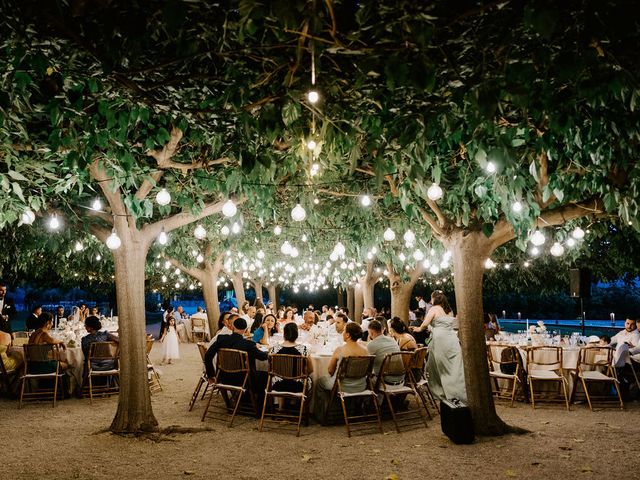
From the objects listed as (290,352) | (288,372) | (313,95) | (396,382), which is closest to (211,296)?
(290,352)

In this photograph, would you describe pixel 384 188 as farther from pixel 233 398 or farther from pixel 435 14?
pixel 435 14

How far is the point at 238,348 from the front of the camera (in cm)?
703

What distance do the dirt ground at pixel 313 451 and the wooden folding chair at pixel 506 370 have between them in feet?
2.49

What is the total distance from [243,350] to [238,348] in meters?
0.08

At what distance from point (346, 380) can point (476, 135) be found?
4064 mm

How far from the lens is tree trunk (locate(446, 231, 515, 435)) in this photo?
6.12 meters

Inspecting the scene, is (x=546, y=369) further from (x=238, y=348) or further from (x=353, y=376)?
(x=238, y=348)

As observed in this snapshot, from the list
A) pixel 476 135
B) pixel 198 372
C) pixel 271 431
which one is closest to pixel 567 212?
pixel 476 135

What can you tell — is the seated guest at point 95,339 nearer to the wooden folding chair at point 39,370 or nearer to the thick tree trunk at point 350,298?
the wooden folding chair at point 39,370

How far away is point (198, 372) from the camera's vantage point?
448 inches

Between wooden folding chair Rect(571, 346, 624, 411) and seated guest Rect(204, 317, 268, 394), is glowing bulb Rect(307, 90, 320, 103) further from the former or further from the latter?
wooden folding chair Rect(571, 346, 624, 411)

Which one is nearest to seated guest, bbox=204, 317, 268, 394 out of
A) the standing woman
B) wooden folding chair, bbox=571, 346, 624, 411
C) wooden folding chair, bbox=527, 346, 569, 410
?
the standing woman

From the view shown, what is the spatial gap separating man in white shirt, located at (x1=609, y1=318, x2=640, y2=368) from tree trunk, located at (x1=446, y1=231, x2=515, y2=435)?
3266 mm

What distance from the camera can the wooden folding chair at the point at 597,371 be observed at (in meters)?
7.59
